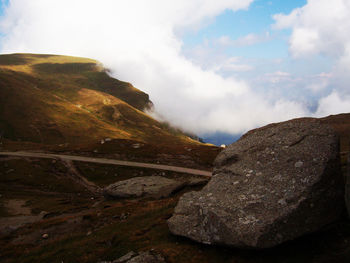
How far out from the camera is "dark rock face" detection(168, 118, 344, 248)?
13656mm

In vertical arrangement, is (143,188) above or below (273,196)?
below

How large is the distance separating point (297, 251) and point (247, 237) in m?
3.09

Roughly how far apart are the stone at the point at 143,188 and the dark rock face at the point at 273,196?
19926 millimetres

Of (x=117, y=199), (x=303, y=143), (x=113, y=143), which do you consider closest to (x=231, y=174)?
(x=303, y=143)

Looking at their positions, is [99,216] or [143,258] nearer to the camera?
[143,258]

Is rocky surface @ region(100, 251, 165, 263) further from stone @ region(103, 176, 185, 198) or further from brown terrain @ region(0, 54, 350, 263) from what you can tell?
stone @ region(103, 176, 185, 198)

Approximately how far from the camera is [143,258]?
608 inches

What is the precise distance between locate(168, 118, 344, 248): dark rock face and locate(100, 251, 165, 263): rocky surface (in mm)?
2347

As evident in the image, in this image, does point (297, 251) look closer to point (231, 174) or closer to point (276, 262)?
point (276, 262)

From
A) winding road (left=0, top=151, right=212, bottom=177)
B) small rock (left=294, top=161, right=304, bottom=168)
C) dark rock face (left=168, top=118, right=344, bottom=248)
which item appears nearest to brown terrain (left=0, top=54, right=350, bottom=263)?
dark rock face (left=168, top=118, right=344, bottom=248)

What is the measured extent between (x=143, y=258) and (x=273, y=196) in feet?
30.5

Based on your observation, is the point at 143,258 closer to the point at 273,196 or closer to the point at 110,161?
the point at 273,196

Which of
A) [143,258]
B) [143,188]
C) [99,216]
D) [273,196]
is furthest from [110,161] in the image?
[273,196]

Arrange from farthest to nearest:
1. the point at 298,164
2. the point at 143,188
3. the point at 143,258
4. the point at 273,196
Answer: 1. the point at 143,188
2. the point at 298,164
3. the point at 143,258
4. the point at 273,196
